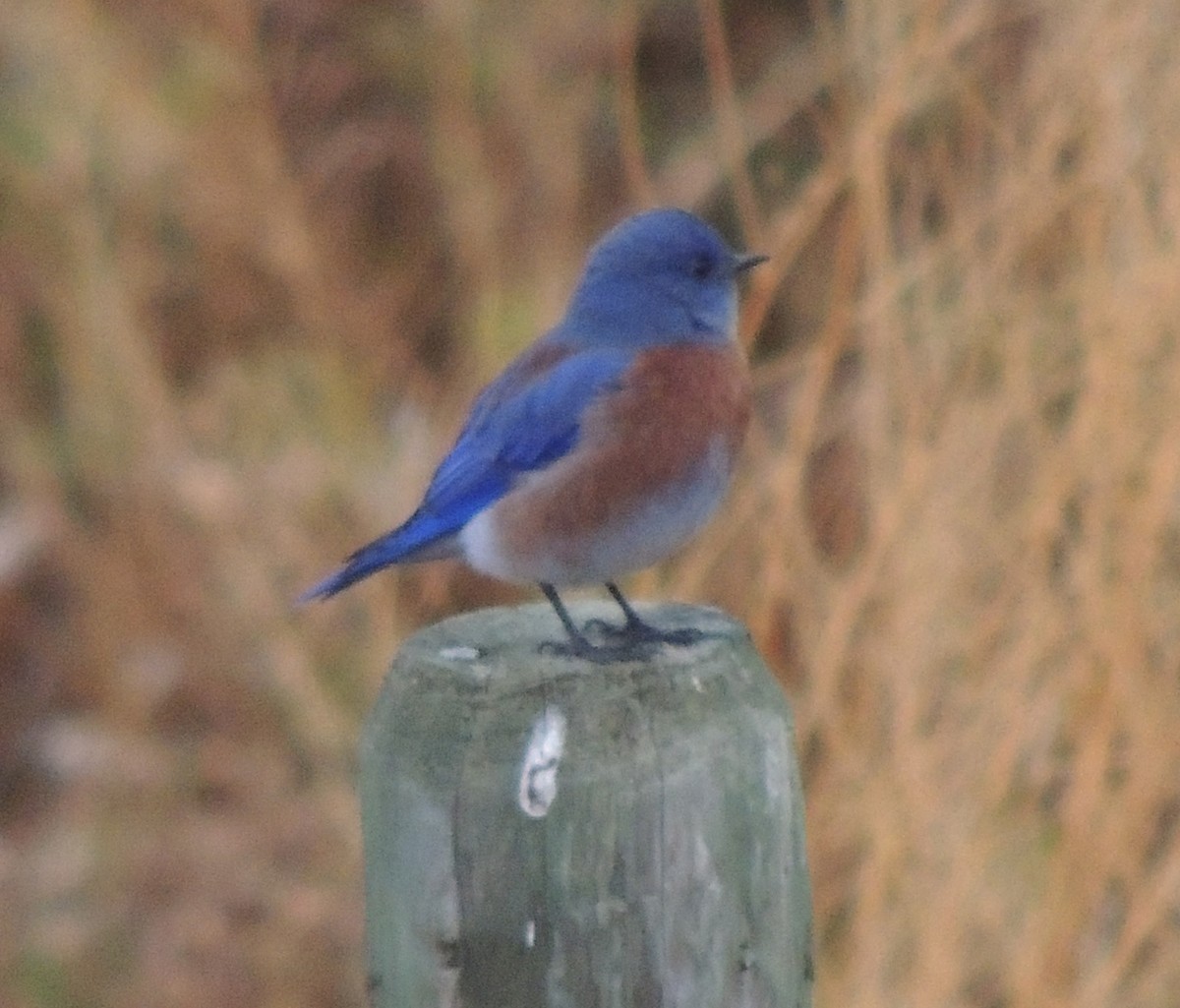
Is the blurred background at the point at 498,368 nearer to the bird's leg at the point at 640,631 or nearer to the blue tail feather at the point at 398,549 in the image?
the blue tail feather at the point at 398,549

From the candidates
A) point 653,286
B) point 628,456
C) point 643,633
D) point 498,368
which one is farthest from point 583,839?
point 498,368

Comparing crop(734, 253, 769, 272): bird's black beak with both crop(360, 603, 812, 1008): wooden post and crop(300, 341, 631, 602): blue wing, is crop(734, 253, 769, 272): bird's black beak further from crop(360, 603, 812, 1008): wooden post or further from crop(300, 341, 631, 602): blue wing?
crop(360, 603, 812, 1008): wooden post

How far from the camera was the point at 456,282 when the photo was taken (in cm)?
536

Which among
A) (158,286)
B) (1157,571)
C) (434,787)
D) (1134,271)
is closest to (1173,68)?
(1134,271)

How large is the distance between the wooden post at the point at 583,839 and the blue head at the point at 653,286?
39.7 inches

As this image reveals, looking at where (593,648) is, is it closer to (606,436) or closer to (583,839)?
(583,839)

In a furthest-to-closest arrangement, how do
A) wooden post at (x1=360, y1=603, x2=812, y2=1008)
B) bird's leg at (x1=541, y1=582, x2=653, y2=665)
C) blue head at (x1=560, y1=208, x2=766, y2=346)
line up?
blue head at (x1=560, y1=208, x2=766, y2=346)
bird's leg at (x1=541, y1=582, x2=653, y2=665)
wooden post at (x1=360, y1=603, x2=812, y2=1008)

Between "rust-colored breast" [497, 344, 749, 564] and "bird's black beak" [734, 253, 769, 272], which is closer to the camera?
"rust-colored breast" [497, 344, 749, 564]

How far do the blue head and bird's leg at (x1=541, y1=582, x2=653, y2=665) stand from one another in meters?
0.65

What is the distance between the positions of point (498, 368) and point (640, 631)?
8.56ft

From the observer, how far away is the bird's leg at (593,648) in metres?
1.98

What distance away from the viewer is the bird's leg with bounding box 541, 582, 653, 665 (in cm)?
198

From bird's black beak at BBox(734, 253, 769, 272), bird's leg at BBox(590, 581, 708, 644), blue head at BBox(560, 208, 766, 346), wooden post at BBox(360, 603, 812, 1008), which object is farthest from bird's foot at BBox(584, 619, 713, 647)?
bird's black beak at BBox(734, 253, 769, 272)

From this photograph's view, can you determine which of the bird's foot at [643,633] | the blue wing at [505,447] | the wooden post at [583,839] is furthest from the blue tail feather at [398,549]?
the wooden post at [583,839]
